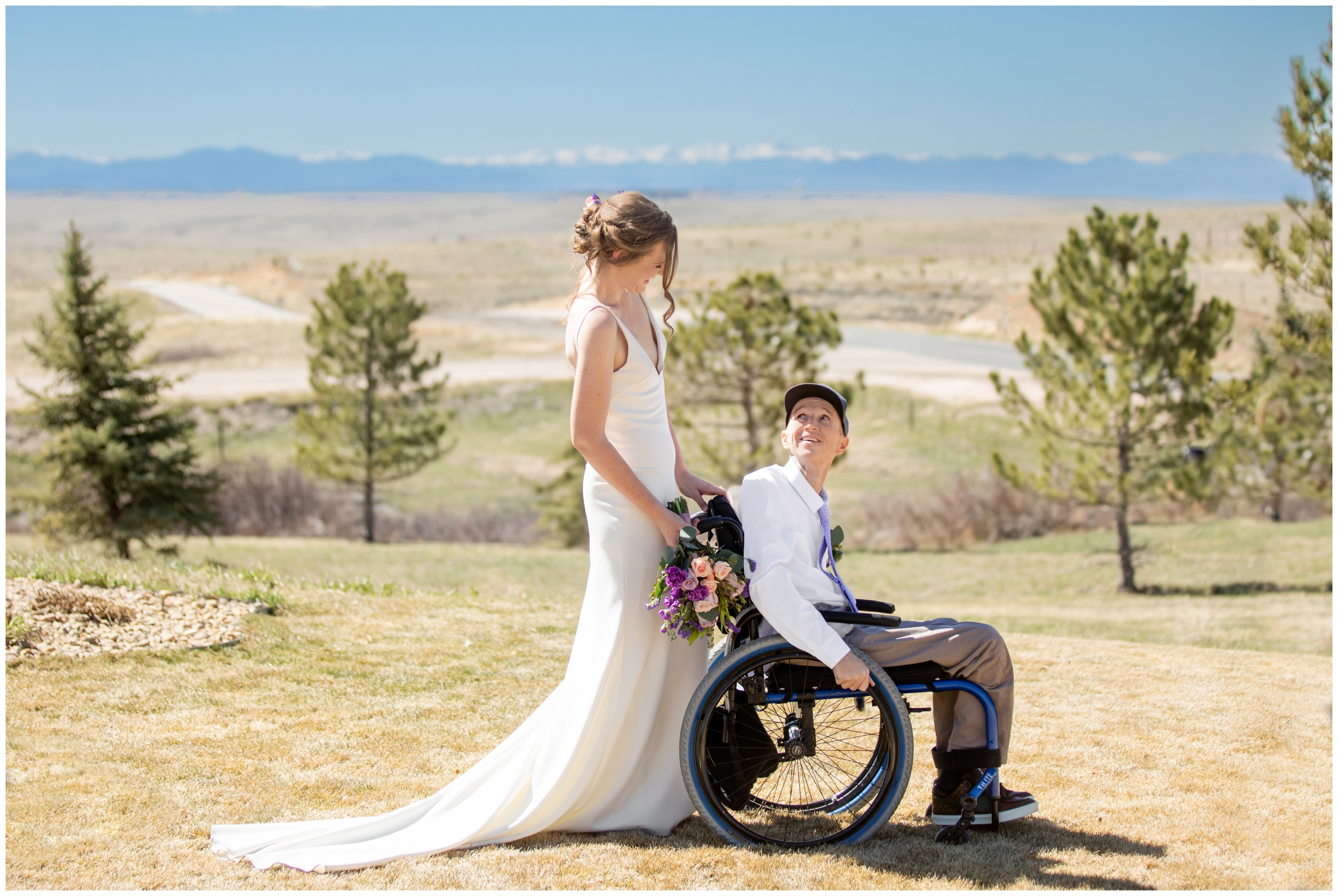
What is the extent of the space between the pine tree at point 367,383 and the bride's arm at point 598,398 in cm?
2076

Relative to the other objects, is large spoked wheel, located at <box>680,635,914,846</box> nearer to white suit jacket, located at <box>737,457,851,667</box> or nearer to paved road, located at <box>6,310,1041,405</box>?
white suit jacket, located at <box>737,457,851,667</box>

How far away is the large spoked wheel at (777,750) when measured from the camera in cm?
396

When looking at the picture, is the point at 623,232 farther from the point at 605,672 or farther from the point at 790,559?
the point at 605,672

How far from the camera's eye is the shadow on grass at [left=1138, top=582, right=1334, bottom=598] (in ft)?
58.0

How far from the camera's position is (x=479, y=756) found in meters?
5.22

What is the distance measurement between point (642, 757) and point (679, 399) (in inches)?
691

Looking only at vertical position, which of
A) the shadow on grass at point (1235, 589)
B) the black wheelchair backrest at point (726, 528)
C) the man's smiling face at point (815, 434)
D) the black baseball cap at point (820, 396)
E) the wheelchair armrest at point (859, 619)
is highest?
the black baseball cap at point (820, 396)

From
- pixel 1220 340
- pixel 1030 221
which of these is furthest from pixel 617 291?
pixel 1030 221

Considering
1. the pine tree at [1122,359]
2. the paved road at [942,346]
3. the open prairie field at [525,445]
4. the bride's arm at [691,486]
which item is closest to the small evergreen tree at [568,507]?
the open prairie field at [525,445]

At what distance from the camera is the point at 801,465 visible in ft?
13.5

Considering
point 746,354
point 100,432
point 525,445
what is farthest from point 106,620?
point 525,445

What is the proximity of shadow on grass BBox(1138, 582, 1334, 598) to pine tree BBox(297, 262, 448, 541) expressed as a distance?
1400 centimetres

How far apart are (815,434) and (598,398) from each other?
795mm

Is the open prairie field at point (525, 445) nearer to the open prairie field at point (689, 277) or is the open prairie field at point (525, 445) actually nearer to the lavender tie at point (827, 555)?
the open prairie field at point (689, 277)
